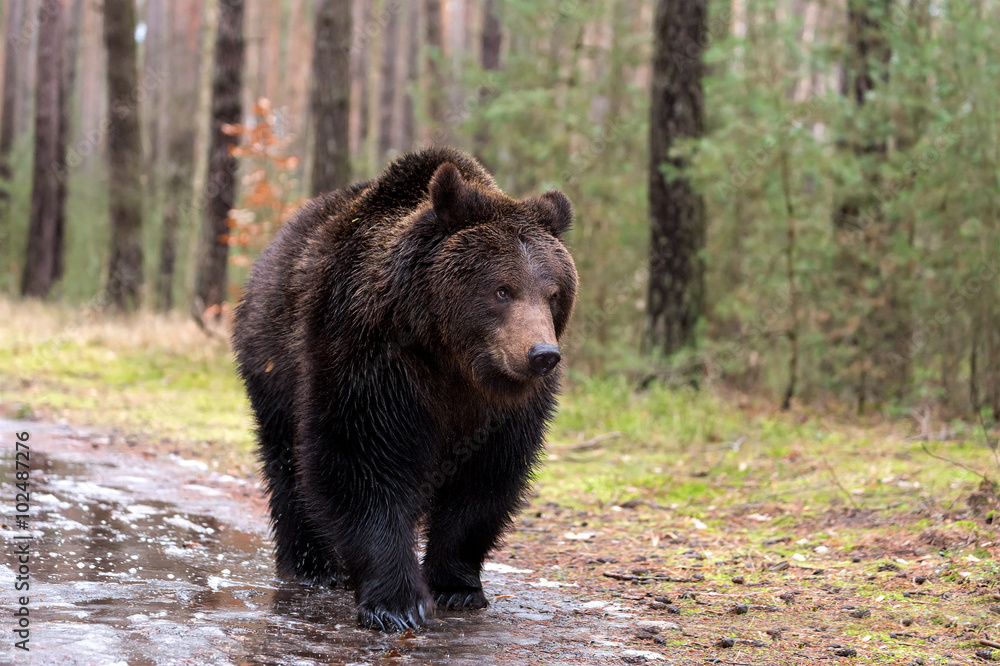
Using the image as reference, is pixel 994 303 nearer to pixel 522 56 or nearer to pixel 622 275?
pixel 622 275

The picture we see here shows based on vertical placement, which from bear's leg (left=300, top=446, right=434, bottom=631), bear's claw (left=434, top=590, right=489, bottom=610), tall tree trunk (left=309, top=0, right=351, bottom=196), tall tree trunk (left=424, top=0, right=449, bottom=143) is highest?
tall tree trunk (left=424, top=0, right=449, bottom=143)

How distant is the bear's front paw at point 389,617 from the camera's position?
420 centimetres

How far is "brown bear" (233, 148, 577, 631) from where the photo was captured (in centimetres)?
432

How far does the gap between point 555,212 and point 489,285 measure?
2.06 ft

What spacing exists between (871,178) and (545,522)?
574cm

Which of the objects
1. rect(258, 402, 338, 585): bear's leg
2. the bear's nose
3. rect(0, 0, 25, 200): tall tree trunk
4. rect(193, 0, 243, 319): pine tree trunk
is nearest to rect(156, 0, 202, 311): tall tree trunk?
rect(0, 0, 25, 200): tall tree trunk

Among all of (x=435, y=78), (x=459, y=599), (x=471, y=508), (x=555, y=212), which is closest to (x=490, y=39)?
(x=435, y=78)

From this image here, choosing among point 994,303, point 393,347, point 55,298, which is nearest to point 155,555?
point 393,347

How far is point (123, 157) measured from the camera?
17.7 metres

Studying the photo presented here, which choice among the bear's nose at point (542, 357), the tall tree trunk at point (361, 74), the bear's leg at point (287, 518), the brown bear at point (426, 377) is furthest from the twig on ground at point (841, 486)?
the tall tree trunk at point (361, 74)

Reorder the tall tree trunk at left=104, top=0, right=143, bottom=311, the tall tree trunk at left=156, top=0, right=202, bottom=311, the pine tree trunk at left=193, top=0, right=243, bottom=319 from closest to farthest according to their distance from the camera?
the pine tree trunk at left=193, top=0, right=243, bottom=319 → the tall tree trunk at left=104, top=0, right=143, bottom=311 → the tall tree trunk at left=156, top=0, right=202, bottom=311

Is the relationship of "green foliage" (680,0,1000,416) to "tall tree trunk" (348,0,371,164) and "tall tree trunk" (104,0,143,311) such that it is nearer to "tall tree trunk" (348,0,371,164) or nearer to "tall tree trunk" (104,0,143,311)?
Result: "tall tree trunk" (104,0,143,311)

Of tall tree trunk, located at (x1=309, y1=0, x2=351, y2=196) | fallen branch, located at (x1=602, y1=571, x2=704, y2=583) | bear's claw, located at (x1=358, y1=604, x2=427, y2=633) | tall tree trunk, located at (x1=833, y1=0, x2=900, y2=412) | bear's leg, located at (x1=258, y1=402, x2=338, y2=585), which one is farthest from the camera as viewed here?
tall tree trunk, located at (x1=309, y1=0, x2=351, y2=196)

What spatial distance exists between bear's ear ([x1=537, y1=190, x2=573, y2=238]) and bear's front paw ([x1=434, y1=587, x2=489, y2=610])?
67.2 inches
